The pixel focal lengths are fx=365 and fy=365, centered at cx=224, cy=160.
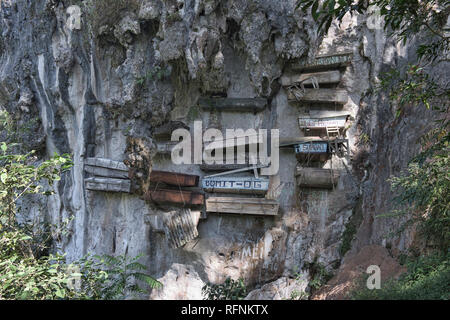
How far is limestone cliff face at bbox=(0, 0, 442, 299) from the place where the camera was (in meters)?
9.12

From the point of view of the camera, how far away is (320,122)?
9.48 m

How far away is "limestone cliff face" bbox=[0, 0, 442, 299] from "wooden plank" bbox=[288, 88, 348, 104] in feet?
1.10

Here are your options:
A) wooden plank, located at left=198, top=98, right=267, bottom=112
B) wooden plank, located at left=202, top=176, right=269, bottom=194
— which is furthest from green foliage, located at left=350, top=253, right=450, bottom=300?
wooden plank, located at left=198, top=98, right=267, bottom=112

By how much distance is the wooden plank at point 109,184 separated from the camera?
1020 cm

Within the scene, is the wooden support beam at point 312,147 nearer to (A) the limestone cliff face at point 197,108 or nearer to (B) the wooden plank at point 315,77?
(A) the limestone cliff face at point 197,108

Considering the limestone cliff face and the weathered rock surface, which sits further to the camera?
the limestone cliff face

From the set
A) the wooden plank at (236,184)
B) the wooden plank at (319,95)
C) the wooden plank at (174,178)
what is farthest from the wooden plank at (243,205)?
the wooden plank at (319,95)

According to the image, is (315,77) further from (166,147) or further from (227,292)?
(227,292)

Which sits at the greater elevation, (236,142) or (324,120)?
(324,120)

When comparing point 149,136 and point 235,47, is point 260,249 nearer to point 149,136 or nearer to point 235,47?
point 149,136

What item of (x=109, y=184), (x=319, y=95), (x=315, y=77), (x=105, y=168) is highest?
(x=315, y=77)

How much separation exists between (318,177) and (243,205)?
6.67 feet

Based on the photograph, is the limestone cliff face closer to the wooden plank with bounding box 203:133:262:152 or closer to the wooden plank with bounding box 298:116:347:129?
the wooden plank with bounding box 298:116:347:129

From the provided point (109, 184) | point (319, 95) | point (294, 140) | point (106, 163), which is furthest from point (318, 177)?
point (106, 163)
